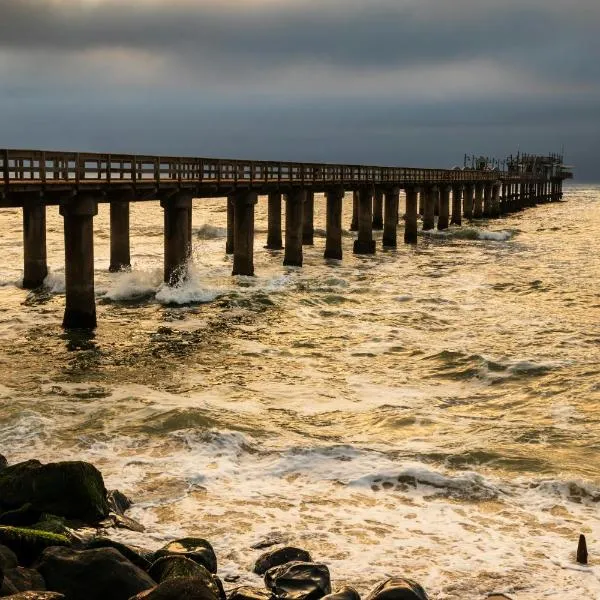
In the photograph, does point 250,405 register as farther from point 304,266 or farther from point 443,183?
point 443,183

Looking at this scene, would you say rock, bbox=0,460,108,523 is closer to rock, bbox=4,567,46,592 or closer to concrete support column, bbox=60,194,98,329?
rock, bbox=4,567,46,592

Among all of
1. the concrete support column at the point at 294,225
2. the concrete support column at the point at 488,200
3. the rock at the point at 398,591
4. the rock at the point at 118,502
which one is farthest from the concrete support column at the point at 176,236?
the concrete support column at the point at 488,200

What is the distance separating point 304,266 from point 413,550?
27.2 m

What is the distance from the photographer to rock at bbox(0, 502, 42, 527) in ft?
31.1

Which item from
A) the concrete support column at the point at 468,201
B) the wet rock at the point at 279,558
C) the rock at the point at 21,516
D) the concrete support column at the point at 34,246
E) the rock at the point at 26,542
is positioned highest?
the concrete support column at the point at 468,201

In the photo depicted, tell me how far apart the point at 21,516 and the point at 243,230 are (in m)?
22.0

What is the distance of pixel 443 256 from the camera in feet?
141

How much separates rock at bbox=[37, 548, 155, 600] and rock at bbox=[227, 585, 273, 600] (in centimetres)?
83

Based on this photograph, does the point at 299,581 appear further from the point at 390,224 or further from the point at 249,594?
the point at 390,224

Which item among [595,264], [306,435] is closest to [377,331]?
[306,435]

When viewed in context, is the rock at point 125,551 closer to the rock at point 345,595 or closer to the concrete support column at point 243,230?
the rock at point 345,595

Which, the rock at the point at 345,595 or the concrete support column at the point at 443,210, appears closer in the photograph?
the rock at the point at 345,595

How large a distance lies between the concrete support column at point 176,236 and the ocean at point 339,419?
0.69m

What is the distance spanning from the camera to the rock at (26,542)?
8.40 metres
